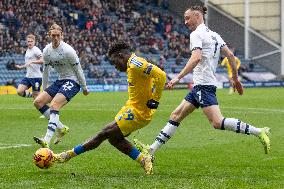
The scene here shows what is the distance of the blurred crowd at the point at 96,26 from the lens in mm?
51594

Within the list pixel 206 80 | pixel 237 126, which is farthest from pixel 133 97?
pixel 237 126

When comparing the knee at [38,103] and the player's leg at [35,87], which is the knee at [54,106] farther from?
the player's leg at [35,87]

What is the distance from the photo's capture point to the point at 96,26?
190 feet

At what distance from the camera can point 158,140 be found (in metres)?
12.5

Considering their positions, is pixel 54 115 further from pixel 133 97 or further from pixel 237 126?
pixel 237 126

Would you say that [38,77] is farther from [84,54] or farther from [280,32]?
[280,32]

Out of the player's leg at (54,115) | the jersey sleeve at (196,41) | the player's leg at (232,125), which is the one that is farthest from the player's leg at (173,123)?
the player's leg at (54,115)

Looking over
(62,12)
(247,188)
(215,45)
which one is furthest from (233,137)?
(62,12)

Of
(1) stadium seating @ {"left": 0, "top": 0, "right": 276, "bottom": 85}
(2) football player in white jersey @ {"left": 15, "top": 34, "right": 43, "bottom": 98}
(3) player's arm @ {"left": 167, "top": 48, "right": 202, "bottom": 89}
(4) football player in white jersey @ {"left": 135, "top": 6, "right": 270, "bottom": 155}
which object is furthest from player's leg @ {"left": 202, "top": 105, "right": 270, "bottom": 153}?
(1) stadium seating @ {"left": 0, "top": 0, "right": 276, "bottom": 85}

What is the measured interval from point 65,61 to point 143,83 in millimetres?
5141

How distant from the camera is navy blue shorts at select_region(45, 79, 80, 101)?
15.5m

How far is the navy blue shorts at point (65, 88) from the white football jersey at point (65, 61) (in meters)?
0.11

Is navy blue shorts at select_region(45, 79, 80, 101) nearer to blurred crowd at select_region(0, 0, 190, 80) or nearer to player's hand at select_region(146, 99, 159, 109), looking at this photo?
player's hand at select_region(146, 99, 159, 109)

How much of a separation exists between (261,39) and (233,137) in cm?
4813
